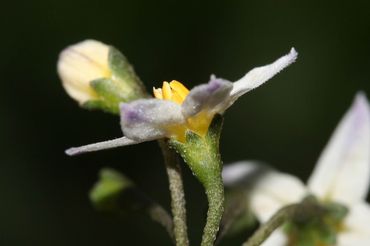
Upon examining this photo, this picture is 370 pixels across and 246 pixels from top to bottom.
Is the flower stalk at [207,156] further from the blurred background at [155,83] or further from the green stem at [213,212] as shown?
the blurred background at [155,83]

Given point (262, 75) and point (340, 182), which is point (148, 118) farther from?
point (340, 182)

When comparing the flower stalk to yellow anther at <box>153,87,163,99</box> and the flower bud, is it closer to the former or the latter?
yellow anther at <box>153,87,163,99</box>

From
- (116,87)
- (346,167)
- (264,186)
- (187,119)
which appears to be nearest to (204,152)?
(187,119)

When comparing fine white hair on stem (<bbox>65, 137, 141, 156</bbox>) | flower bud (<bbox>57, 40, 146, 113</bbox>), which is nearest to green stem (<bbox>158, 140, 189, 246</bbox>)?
fine white hair on stem (<bbox>65, 137, 141, 156</bbox>)

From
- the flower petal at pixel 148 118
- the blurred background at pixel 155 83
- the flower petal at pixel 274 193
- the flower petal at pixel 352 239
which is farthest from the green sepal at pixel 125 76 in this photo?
the blurred background at pixel 155 83

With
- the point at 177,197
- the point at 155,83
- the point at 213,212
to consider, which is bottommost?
the point at 213,212

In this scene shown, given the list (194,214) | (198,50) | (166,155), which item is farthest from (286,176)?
(198,50)
